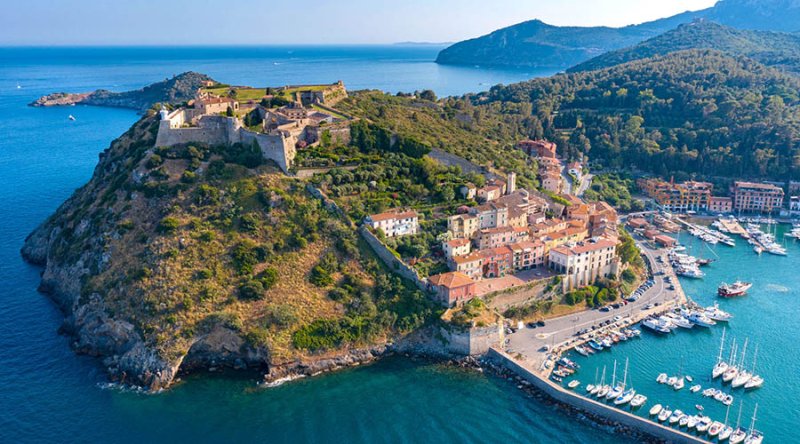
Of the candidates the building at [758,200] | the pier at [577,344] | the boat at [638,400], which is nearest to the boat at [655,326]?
the pier at [577,344]

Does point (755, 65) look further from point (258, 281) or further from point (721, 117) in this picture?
point (258, 281)

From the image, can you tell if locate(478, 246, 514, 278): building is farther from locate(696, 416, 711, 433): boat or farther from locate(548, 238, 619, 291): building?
locate(696, 416, 711, 433): boat

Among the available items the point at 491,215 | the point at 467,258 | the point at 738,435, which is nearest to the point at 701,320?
the point at 738,435

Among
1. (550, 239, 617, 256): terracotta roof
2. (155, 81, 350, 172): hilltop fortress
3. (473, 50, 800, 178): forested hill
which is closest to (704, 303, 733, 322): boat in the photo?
(550, 239, 617, 256): terracotta roof

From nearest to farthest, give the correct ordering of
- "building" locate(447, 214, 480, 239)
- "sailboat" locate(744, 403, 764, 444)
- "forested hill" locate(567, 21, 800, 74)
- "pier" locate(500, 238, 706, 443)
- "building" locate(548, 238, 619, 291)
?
"sailboat" locate(744, 403, 764, 444) → "pier" locate(500, 238, 706, 443) → "building" locate(548, 238, 619, 291) → "building" locate(447, 214, 480, 239) → "forested hill" locate(567, 21, 800, 74)

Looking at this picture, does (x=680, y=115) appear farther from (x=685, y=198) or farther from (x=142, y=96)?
(x=142, y=96)

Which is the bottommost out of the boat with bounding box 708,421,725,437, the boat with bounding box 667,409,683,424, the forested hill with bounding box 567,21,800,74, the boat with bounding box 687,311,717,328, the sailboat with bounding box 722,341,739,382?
the boat with bounding box 708,421,725,437

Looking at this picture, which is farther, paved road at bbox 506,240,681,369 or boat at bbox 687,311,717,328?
boat at bbox 687,311,717,328
